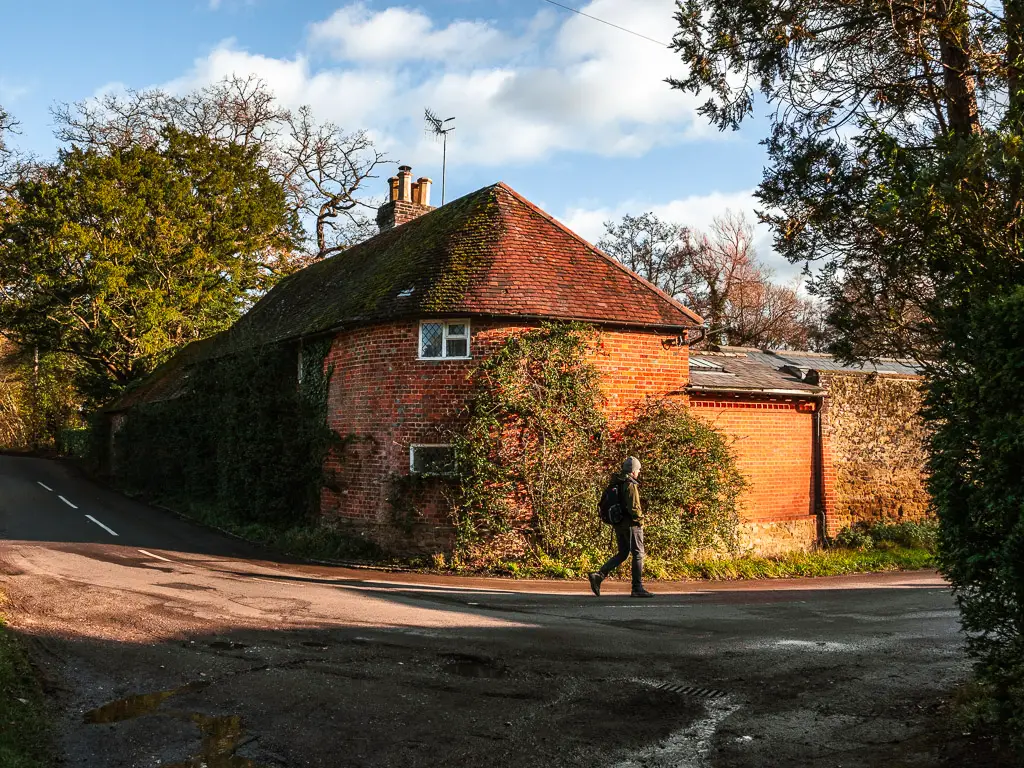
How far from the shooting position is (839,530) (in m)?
18.7

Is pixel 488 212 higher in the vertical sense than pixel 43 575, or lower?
higher

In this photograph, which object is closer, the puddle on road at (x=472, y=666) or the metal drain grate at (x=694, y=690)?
the metal drain grate at (x=694, y=690)

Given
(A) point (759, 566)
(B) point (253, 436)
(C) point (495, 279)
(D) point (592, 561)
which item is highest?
(C) point (495, 279)

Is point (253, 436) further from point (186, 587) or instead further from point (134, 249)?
point (134, 249)

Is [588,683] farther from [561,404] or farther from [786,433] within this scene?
[786,433]

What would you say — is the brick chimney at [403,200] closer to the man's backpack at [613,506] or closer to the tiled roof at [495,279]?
the tiled roof at [495,279]

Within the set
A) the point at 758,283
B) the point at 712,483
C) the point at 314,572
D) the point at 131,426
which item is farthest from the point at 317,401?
the point at 758,283

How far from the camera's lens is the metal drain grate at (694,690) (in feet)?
20.3

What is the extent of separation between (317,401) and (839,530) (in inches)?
482

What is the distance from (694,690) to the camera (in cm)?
633

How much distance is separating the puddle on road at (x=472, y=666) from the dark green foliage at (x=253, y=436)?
993 centimetres

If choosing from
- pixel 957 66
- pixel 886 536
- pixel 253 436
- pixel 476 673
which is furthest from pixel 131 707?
pixel 886 536

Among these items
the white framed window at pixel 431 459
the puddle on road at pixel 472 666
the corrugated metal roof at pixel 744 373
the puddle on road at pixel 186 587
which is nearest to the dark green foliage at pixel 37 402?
the white framed window at pixel 431 459

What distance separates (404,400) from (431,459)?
48.2 inches
